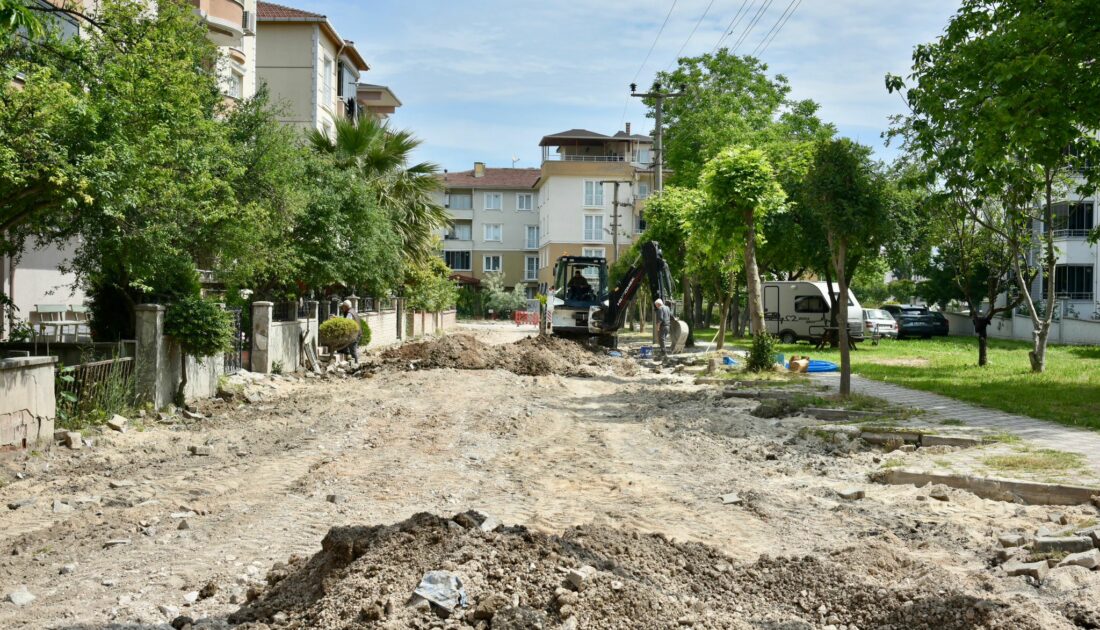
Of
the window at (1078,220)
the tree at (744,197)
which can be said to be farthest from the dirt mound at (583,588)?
the window at (1078,220)

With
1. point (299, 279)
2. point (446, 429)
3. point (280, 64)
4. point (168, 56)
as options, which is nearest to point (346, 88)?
point (280, 64)

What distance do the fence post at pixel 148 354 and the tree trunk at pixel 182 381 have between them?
444 millimetres

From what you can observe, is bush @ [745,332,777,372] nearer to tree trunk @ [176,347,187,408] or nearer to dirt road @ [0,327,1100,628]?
dirt road @ [0,327,1100,628]

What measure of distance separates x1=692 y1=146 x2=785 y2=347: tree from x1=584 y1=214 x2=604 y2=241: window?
168ft

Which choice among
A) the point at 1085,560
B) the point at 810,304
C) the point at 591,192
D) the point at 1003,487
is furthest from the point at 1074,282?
the point at 1085,560

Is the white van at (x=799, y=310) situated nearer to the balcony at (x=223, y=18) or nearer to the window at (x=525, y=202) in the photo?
the balcony at (x=223, y=18)

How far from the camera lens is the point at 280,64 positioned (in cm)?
3828

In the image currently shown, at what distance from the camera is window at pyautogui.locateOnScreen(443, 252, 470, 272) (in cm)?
8662

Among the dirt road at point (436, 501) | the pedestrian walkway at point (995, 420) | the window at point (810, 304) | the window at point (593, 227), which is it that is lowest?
the dirt road at point (436, 501)

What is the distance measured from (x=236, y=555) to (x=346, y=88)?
1563 inches

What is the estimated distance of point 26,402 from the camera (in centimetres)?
1088

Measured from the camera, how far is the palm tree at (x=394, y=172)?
103 ft

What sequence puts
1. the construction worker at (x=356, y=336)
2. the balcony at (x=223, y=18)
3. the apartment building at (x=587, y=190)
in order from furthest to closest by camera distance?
the apartment building at (x=587, y=190) < the balcony at (x=223, y=18) < the construction worker at (x=356, y=336)

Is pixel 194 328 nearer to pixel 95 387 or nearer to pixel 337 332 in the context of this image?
pixel 95 387
